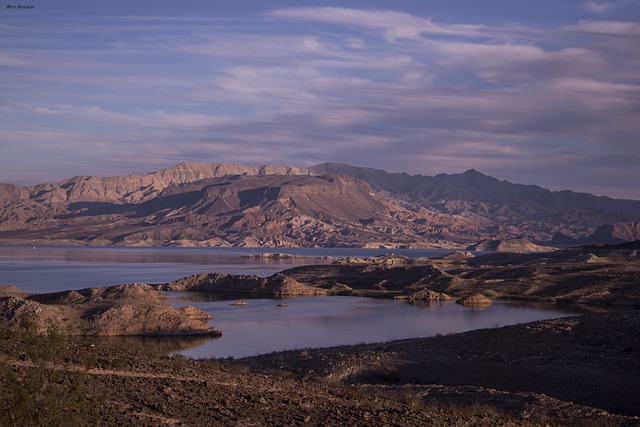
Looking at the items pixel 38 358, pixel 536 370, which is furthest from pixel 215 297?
pixel 38 358

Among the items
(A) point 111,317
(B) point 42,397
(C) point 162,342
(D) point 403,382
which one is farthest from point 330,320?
(B) point 42,397

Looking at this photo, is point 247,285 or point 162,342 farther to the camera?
point 247,285

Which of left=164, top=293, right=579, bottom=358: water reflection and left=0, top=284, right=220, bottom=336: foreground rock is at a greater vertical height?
left=0, top=284, right=220, bottom=336: foreground rock

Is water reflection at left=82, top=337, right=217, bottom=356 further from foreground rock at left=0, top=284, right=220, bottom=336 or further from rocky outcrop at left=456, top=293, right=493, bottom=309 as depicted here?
rocky outcrop at left=456, top=293, right=493, bottom=309

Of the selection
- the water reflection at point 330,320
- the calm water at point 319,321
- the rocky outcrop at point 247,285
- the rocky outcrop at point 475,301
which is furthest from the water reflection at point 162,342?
the rocky outcrop at point 247,285

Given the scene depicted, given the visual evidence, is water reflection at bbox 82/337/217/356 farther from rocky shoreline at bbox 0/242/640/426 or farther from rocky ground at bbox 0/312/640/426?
rocky ground at bbox 0/312/640/426

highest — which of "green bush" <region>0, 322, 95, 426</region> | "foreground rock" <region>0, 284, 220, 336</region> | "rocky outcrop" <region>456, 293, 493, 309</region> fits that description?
"green bush" <region>0, 322, 95, 426</region>

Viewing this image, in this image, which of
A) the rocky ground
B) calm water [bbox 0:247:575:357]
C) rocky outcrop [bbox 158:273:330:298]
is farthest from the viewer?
rocky outcrop [bbox 158:273:330:298]

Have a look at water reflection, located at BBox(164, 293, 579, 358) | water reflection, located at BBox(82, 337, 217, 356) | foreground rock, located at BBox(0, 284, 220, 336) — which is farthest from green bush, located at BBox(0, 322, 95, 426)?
foreground rock, located at BBox(0, 284, 220, 336)

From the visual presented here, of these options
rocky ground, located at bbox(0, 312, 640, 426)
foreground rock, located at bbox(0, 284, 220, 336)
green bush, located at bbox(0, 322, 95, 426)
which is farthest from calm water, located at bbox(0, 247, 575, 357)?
green bush, located at bbox(0, 322, 95, 426)

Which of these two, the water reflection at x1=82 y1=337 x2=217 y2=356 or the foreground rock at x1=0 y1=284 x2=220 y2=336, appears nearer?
the water reflection at x1=82 y1=337 x2=217 y2=356

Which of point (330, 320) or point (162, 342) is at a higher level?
point (162, 342)

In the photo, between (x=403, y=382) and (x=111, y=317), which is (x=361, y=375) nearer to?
(x=403, y=382)

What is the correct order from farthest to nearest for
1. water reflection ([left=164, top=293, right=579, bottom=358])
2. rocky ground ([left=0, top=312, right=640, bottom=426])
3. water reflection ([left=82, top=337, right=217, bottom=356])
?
water reflection ([left=164, top=293, right=579, bottom=358]) → water reflection ([left=82, top=337, right=217, bottom=356]) → rocky ground ([left=0, top=312, right=640, bottom=426])
